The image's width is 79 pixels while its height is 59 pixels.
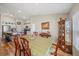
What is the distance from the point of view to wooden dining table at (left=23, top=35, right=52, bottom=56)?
205 cm

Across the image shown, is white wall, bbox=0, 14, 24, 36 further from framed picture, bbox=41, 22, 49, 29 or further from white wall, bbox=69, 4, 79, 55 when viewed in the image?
white wall, bbox=69, 4, 79, 55

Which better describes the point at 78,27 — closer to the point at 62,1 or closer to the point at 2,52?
the point at 62,1

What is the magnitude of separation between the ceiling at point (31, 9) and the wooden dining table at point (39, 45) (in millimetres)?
415

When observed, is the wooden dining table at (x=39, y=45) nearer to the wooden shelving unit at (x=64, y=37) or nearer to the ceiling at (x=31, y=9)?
the wooden shelving unit at (x=64, y=37)

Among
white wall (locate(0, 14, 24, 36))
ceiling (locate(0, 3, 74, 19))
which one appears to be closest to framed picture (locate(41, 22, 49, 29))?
ceiling (locate(0, 3, 74, 19))

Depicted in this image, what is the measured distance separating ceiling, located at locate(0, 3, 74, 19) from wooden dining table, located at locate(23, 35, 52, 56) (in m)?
0.42

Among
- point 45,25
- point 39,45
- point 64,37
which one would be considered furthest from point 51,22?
point 39,45

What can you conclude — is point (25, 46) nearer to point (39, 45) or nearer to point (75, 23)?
point (39, 45)

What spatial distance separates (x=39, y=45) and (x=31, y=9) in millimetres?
633

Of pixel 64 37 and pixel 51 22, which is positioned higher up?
pixel 51 22

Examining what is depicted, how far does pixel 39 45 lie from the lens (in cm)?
205

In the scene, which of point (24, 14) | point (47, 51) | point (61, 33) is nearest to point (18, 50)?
point (47, 51)

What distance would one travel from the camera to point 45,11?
6.76 ft

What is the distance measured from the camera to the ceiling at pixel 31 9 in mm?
2025
